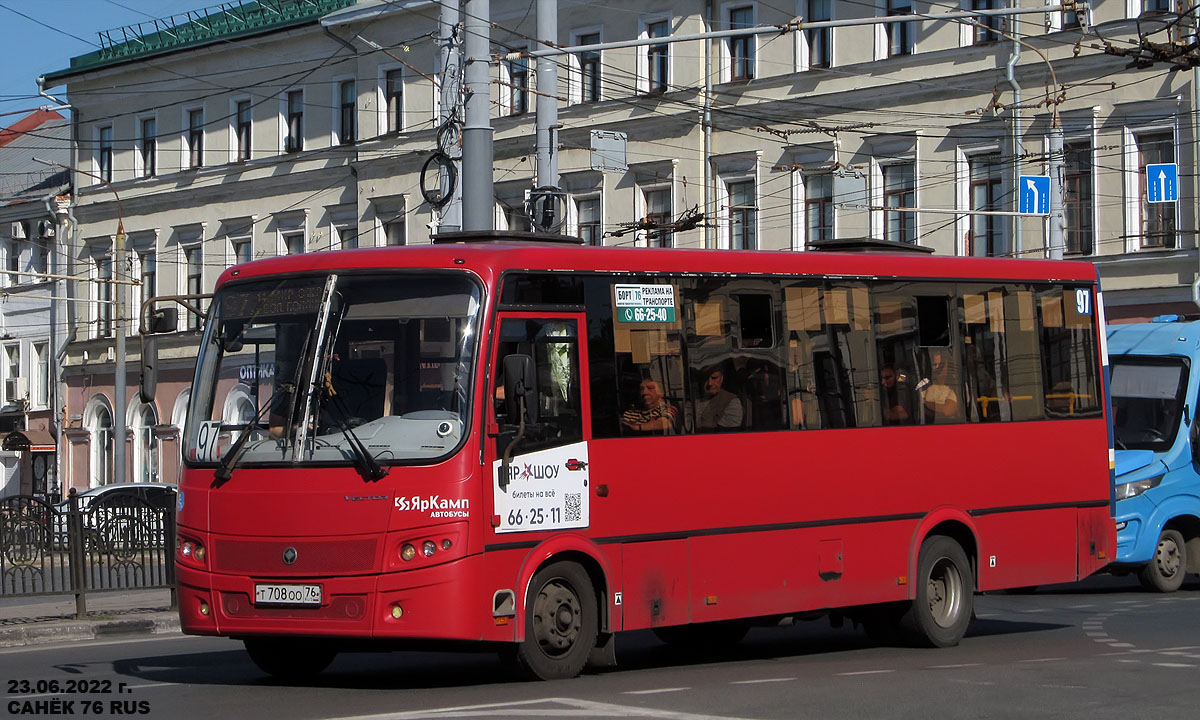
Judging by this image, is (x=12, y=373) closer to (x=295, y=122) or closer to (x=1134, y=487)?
(x=295, y=122)

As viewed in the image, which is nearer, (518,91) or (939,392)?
(939,392)

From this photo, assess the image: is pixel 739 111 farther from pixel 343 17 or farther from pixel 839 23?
pixel 839 23

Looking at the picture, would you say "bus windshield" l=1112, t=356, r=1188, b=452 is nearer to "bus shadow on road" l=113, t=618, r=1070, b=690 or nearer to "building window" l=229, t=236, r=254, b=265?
"bus shadow on road" l=113, t=618, r=1070, b=690

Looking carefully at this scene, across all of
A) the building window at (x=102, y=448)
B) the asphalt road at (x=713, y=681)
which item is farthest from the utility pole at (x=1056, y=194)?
the building window at (x=102, y=448)

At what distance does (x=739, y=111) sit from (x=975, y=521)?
87.1 feet

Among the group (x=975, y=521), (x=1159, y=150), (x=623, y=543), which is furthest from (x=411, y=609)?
(x=1159, y=150)

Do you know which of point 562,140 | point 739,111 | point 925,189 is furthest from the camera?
point 562,140

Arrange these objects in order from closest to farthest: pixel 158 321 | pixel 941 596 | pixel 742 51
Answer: pixel 158 321 → pixel 941 596 → pixel 742 51

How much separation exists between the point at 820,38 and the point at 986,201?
5489 millimetres

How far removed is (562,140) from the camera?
4372 cm

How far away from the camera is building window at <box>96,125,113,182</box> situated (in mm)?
55469

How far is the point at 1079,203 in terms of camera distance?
3594 cm

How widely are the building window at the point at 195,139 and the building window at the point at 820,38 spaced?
67.1 feet

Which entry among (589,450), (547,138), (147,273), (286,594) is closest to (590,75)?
(147,273)
